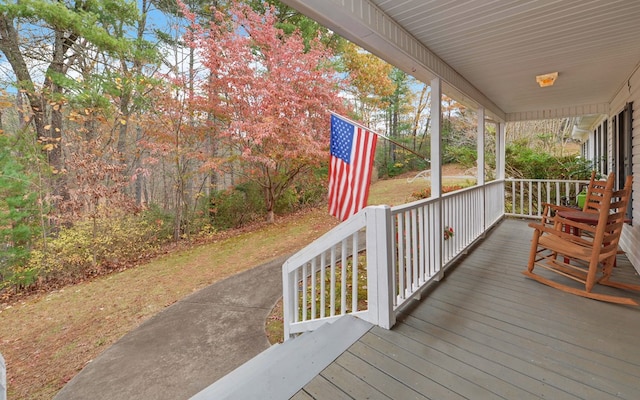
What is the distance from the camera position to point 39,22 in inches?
254

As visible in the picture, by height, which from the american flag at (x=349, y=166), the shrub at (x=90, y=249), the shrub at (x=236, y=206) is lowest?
the shrub at (x=90, y=249)

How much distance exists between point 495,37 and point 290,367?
10.9ft

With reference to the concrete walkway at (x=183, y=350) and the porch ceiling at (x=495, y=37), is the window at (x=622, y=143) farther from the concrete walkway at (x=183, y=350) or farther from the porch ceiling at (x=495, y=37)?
the concrete walkway at (x=183, y=350)

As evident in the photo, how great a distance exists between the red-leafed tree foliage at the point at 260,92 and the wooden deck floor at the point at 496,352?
536 cm

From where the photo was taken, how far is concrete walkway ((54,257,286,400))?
8.47 feet

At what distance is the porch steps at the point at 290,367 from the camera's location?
1.55 m

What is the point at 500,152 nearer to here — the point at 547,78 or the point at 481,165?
the point at 481,165

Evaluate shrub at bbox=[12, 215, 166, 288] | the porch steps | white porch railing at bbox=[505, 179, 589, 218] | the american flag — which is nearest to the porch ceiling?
the american flag

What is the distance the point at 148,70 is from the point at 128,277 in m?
5.65

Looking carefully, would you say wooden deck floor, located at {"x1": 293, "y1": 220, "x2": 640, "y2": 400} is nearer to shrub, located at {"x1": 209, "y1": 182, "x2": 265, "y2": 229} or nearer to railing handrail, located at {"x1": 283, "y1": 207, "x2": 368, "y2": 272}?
railing handrail, located at {"x1": 283, "y1": 207, "x2": 368, "y2": 272}

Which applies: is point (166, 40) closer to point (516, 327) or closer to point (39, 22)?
point (39, 22)

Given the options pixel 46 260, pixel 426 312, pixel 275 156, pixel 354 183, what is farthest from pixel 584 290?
pixel 46 260

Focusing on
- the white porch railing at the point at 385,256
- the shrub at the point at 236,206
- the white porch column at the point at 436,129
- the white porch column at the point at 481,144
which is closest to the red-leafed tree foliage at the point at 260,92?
the shrub at the point at 236,206

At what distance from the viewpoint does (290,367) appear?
1.73 metres
